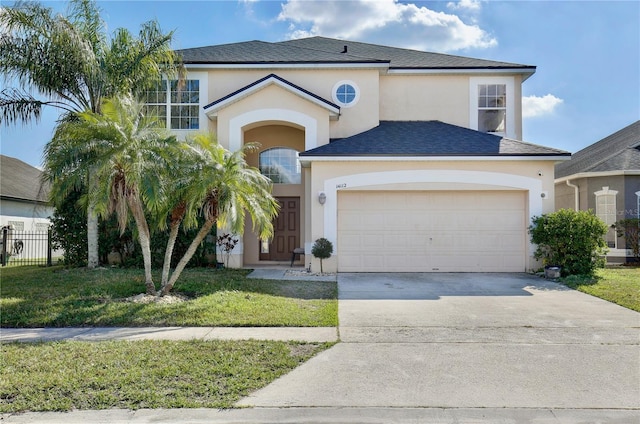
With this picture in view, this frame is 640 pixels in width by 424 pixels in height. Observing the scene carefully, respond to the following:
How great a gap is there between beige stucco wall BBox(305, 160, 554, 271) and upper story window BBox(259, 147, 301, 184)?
10.5 feet

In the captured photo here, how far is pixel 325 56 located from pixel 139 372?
13710 mm

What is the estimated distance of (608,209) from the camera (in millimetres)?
16078

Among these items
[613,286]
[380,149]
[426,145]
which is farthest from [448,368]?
[426,145]

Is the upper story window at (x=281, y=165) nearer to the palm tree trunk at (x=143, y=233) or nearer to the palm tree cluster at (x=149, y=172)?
the palm tree cluster at (x=149, y=172)

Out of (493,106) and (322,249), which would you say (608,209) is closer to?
(493,106)

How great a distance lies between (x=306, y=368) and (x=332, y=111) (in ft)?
34.8

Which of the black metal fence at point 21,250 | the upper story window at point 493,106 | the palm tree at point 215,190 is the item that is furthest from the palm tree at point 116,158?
the upper story window at point 493,106

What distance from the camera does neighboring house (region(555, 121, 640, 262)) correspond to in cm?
1574

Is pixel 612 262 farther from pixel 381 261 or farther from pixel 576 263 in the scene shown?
pixel 381 261

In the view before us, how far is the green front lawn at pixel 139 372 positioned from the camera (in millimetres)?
4211

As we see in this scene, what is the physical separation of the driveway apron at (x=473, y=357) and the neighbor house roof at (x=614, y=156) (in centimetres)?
919

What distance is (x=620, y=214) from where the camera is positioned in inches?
623

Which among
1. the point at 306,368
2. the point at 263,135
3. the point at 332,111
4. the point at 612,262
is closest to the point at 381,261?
the point at 332,111

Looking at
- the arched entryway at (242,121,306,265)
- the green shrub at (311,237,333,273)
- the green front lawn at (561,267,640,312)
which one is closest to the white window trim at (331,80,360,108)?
the arched entryway at (242,121,306,265)
